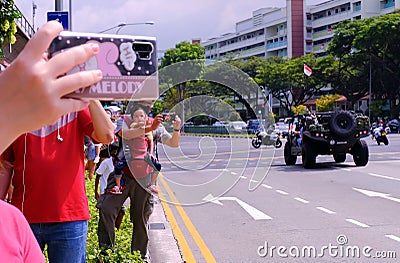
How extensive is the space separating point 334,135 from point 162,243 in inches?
386

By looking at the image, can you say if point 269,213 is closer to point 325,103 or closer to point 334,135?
point 334,135

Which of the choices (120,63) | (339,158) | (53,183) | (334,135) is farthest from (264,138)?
(339,158)

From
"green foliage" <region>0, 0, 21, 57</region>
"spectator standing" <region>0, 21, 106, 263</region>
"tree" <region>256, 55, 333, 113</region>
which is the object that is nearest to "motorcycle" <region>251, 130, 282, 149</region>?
"green foliage" <region>0, 0, 21, 57</region>

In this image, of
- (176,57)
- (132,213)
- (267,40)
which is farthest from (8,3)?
(267,40)

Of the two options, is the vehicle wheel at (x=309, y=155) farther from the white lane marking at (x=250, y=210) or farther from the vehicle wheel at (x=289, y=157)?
the white lane marking at (x=250, y=210)

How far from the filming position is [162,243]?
292 inches

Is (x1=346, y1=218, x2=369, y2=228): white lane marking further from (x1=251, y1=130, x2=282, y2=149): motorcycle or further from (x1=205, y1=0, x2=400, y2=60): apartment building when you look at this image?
(x1=205, y1=0, x2=400, y2=60): apartment building

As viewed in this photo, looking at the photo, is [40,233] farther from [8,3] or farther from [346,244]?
[346,244]

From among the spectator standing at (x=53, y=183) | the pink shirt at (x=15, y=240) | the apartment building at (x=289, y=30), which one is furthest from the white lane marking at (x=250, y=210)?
the apartment building at (x=289, y=30)

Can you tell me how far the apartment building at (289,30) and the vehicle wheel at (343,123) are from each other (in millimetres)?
57363

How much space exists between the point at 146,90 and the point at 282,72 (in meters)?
58.1

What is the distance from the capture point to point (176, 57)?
3.92m

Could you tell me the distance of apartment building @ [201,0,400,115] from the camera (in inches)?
3056

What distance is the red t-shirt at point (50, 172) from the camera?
3.27 meters
